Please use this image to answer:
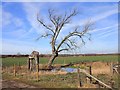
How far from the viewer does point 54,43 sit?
131 feet

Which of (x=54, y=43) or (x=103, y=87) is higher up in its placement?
(x=54, y=43)

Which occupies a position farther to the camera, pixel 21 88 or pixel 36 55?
pixel 36 55

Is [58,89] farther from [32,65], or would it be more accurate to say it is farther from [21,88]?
[32,65]

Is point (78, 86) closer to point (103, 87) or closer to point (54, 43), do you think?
point (103, 87)

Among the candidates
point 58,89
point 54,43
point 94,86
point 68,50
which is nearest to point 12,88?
point 58,89

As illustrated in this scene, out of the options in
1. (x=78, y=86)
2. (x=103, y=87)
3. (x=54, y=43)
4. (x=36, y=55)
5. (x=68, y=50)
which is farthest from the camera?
(x=68, y=50)

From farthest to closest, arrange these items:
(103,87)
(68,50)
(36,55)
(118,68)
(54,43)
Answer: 1. (68,50)
2. (54,43)
3. (36,55)
4. (118,68)
5. (103,87)

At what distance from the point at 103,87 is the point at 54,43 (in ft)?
88.1

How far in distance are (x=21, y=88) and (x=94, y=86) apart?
4337 mm

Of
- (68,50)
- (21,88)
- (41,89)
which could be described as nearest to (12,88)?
(21,88)

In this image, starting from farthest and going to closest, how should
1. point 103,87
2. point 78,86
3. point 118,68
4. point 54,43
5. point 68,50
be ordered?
point 68,50
point 54,43
point 118,68
point 78,86
point 103,87

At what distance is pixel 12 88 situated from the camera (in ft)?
46.6

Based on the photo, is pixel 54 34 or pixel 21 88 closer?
pixel 21 88

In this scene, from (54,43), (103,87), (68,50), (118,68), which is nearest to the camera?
(103,87)
